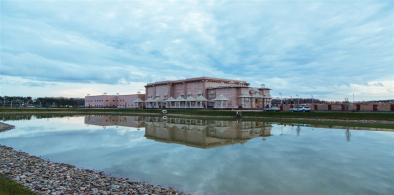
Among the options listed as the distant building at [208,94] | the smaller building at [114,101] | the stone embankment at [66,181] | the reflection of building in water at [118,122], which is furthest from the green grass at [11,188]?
the smaller building at [114,101]

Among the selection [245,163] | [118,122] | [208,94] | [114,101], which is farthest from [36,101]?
[245,163]

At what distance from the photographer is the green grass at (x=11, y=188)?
28.8 ft

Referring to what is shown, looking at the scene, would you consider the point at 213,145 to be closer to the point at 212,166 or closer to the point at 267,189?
the point at 212,166

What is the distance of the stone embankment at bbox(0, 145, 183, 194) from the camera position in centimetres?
1005

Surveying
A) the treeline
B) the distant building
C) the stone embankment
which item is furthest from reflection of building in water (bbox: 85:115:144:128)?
the treeline

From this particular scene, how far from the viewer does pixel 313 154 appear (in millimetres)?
18797

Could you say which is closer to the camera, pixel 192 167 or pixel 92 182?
pixel 92 182

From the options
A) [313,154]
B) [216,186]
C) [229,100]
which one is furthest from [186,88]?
[216,186]

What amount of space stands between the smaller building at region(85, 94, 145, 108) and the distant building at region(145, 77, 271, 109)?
56.7 feet

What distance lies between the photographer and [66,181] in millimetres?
11164

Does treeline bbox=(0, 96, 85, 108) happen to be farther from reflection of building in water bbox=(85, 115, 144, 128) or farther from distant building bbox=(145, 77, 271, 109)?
reflection of building in water bbox=(85, 115, 144, 128)

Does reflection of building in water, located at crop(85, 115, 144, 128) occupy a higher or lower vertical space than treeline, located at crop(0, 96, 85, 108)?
lower

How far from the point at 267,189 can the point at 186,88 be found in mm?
82128

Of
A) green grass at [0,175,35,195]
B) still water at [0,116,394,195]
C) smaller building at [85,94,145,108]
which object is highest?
smaller building at [85,94,145,108]
